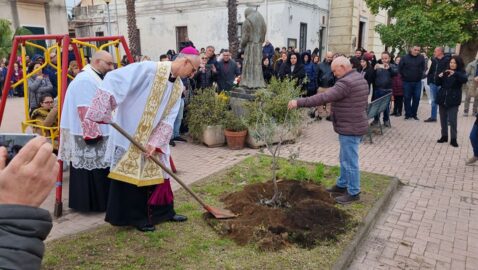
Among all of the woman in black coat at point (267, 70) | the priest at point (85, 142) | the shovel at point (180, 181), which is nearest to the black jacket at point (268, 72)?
the woman in black coat at point (267, 70)

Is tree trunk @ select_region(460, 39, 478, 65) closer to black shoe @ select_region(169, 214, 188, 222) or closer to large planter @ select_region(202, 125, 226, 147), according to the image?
large planter @ select_region(202, 125, 226, 147)

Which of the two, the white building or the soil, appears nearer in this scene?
the soil

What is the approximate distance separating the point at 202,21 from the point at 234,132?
16.4 metres

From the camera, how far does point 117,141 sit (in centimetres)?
384

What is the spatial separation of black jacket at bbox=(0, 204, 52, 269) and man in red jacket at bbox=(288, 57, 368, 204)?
136 inches

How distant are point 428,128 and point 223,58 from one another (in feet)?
17.6

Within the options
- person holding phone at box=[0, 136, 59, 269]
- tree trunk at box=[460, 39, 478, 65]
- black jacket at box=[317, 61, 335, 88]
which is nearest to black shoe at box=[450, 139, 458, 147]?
black jacket at box=[317, 61, 335, 88]

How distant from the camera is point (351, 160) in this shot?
4730mm

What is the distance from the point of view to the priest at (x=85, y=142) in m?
4.28

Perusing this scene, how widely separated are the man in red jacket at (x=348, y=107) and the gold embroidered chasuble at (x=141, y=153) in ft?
4.83

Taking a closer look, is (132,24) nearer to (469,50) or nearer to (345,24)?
(345,24)

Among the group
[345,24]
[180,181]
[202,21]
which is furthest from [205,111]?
[345,24]

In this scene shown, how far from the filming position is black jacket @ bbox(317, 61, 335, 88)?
10562mm

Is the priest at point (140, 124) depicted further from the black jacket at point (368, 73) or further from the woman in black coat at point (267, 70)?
the woman in black coat at point (267, 70)
